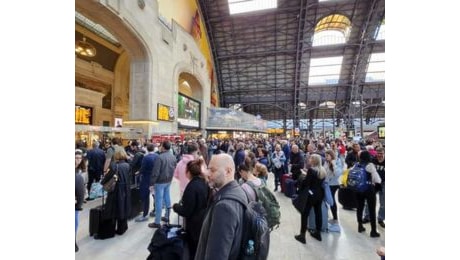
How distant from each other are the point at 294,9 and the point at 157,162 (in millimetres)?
24112

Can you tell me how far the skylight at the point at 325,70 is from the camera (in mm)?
28312

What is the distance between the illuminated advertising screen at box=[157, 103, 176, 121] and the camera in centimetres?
1284

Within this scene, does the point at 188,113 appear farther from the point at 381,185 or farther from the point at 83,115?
the point at 381,185

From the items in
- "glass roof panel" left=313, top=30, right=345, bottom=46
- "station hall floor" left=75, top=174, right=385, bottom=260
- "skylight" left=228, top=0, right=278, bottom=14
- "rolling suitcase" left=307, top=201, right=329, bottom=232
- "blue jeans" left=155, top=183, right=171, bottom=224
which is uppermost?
"skylight" left=228, top=0, right=278, bottom=14

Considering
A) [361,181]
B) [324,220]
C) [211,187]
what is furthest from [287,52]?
[211,187]

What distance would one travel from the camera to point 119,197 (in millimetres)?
3631

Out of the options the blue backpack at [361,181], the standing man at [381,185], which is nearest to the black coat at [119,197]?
the blue backpack at [361,181]

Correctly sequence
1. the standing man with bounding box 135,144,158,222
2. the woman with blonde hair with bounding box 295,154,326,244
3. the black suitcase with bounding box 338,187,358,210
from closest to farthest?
the woman with blonde hair with bounding box 295,154,326,244, the standing man with bounding box 135,144,158,222, the black suitcase with bounding box 338,187,358,210

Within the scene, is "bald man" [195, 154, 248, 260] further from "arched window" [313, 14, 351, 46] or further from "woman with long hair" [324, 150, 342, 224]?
"arched window" [313, 14, 351, 46]

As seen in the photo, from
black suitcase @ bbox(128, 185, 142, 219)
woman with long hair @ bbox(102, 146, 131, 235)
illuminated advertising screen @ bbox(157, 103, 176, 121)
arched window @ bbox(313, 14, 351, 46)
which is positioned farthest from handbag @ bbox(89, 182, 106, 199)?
arched window @ bbox(313, 14, 351, 46)

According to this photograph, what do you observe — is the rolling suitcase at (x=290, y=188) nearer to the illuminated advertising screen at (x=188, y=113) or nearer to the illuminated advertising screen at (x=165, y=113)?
the illuminated advertising screen at (x=165, y=113)

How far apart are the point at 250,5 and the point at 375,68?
1733 cm

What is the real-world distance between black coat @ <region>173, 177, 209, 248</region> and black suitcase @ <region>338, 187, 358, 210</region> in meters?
3.97
